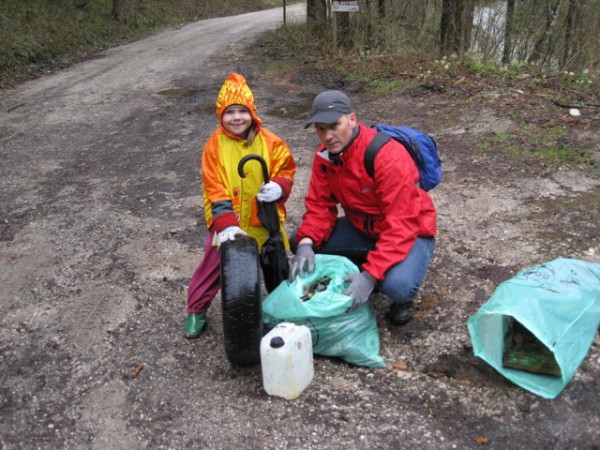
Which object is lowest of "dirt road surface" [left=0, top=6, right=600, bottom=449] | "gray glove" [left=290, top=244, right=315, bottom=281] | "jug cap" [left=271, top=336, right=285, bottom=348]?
"dirt road surface" [left=0, top=6, right=600, bottom=449]

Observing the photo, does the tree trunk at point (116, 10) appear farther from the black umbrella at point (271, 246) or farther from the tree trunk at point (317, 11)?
the black umbrella at point (271, 246)

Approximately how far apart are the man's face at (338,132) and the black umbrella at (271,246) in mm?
364

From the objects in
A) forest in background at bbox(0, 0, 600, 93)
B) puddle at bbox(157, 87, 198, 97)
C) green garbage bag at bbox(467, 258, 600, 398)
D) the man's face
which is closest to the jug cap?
green garbage bag at bbox(467, 258, 600, 398)

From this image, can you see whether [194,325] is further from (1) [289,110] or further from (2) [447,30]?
(2) [447,30]

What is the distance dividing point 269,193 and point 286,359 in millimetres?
883

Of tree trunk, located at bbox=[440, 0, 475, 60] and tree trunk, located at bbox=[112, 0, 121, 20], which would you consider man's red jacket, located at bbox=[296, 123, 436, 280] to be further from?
tree trunk, located at bbox=[112, 0, 121, 20]

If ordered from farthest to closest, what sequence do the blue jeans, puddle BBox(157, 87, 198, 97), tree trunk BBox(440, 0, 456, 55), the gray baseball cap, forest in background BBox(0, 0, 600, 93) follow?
1. tree trunk BBox(440, 0, 456, 55)
2. forest in background BBox(0, 0, 600, 93)
3. puddle BBox(157, 87, 198, 97)
4. the blue jeans
5. the gray baseball cap

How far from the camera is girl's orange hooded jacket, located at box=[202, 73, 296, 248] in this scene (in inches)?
114

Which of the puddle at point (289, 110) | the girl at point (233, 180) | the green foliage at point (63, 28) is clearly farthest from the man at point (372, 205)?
the green foliage at point (63, 28)

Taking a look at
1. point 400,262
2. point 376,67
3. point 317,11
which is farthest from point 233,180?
point 317,11

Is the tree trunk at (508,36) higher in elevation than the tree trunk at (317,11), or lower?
lower

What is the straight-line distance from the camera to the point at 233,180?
300cm

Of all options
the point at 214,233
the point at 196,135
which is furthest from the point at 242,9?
the point at 214,233

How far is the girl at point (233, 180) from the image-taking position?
9.46ft
